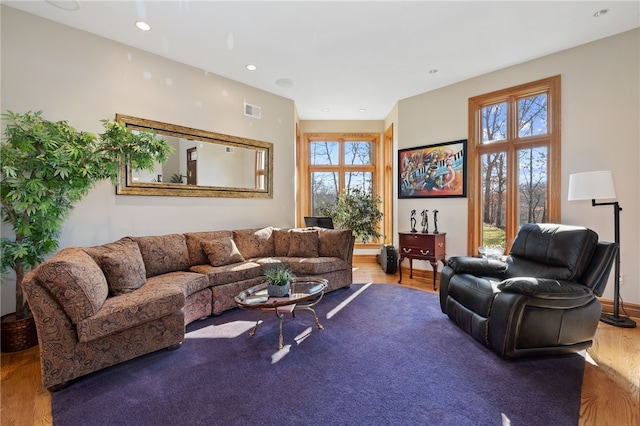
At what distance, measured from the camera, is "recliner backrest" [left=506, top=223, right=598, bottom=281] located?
235 cm

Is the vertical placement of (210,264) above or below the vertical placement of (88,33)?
below

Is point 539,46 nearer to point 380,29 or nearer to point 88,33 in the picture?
point 380,29

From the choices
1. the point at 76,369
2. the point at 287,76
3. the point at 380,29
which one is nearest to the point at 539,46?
the point at 380,29

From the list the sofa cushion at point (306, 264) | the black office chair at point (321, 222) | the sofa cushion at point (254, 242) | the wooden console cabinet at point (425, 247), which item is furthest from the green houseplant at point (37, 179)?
the wooden console cabinet at point (425, 247)

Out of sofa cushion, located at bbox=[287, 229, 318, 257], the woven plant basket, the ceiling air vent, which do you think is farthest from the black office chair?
the woven plant basket

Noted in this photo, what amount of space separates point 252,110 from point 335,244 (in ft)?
8.31

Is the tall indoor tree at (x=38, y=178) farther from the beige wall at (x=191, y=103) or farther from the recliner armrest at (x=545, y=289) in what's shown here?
the recliner armrest at (x=545, y=289)

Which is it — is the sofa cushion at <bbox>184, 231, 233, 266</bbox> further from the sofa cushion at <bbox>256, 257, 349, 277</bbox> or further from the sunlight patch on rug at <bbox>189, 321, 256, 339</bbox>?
the sunlight patch on rug at <bbox>189, 321, 256, 339</bbox>

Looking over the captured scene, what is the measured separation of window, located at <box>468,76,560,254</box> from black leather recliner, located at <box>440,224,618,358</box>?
136 cm

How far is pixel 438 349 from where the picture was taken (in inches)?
94.0

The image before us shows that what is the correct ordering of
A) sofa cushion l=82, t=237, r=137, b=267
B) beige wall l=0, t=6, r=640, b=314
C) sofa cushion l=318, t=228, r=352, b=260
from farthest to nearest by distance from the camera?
sofa cushion l=318, t=228, r=352, b=260 < beige wall l=0, t=6, r=640, b=314 < sofa cushion l=82, t=237, r=137, b=267

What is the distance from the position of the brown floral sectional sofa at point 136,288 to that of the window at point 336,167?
8.34ft

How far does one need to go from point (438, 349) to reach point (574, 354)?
1.09 metres

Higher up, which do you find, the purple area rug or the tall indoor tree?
the tall indoor tree
